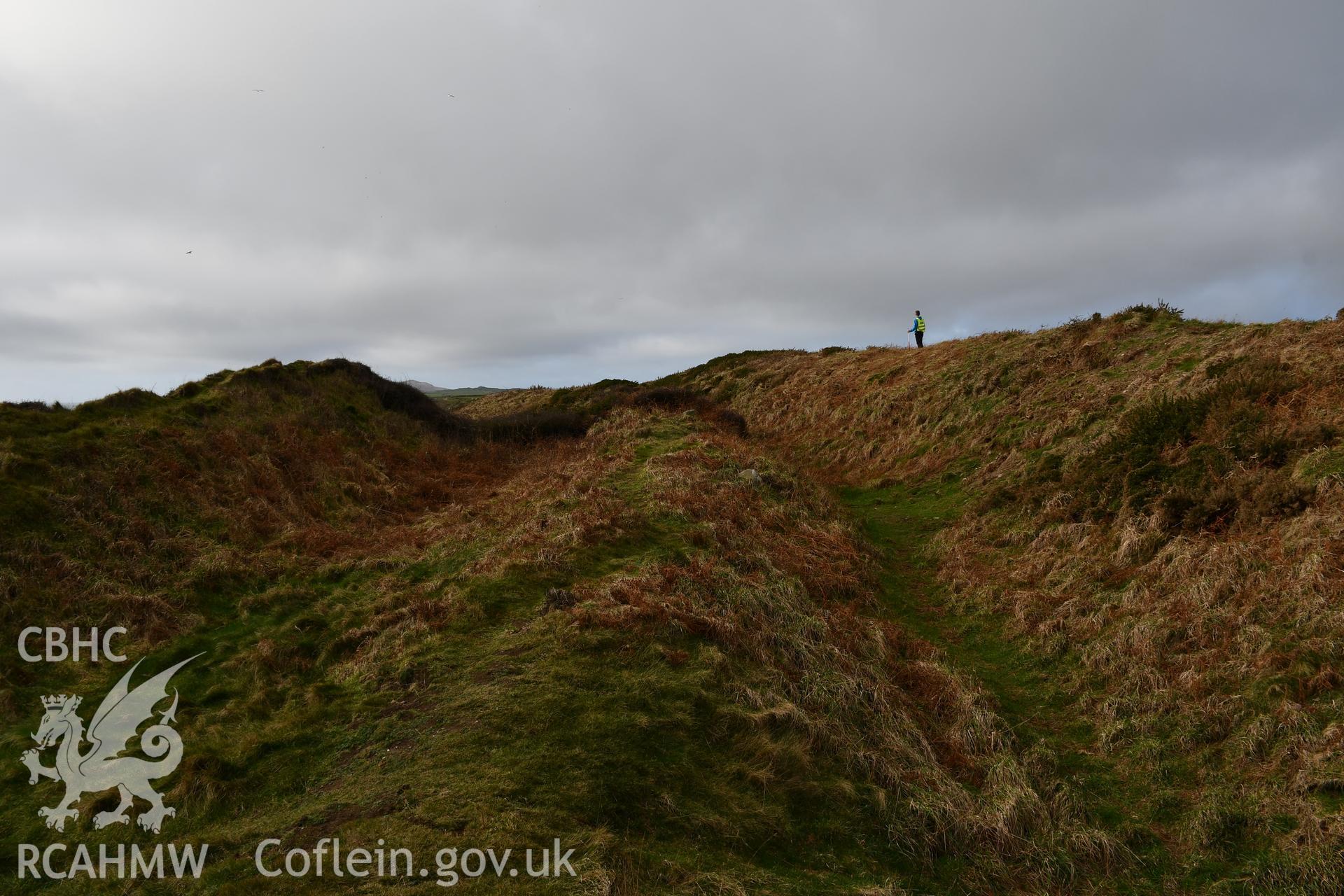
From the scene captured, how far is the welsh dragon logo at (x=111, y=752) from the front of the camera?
631 centimetres

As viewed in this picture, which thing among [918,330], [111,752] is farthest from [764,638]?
[918,330]

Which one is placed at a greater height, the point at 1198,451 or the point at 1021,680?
the point at 1198,451

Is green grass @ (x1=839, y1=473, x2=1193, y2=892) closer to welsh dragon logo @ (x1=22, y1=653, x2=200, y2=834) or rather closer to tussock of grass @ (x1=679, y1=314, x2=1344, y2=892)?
tussock of grass @ (x1=679, y1=314, x2=1344, y2=892)

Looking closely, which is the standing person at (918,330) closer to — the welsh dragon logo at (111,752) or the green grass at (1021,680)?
the green grass at (1021,680)

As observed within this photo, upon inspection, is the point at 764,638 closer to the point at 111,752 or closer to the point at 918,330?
the point at 111,752

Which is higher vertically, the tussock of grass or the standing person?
the standing person

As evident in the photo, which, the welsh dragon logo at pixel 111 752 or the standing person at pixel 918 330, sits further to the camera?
the standing person at pixel 918 330

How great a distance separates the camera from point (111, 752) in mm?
7344

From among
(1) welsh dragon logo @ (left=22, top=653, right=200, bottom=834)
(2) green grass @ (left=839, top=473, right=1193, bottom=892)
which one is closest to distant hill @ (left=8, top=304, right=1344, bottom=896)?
(2) green grass @ (left=839, top=473, right=1193, bottom=892)

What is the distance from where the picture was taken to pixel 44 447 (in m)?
14.7

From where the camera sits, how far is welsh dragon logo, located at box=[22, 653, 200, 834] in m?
6.31

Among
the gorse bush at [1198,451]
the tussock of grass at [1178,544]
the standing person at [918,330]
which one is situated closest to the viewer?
the tussock of grass at [1178,544]

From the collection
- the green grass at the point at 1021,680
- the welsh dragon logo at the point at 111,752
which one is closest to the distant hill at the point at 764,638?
the green grass at the point at 1021,680

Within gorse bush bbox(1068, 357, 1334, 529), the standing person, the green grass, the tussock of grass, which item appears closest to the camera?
the green grass
